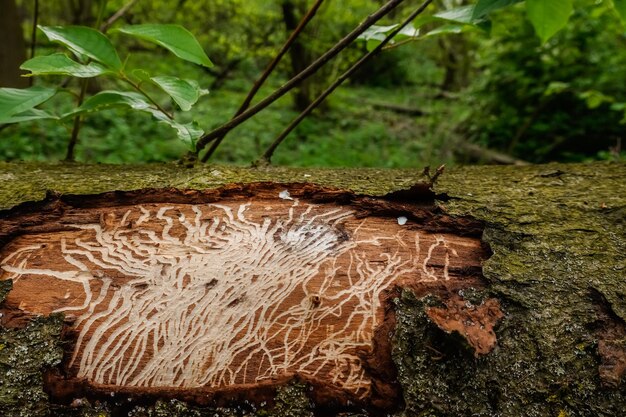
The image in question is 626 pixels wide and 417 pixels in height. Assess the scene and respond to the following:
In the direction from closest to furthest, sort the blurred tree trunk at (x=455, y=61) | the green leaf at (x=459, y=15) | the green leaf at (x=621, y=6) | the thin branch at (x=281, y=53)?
the green leaf at (x=621, y=6), the green leaf at (x=459, y=15), the thin branch at (x=281, y=53), the blurred tree trunk at (x=455, y=61)

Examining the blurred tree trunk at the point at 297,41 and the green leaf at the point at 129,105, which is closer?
the green leaf at the point at 129,105

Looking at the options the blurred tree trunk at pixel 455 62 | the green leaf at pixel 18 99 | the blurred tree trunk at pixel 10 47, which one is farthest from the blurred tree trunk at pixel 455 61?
the green leaf at pixel 18 99

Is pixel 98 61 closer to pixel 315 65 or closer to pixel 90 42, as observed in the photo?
pixel 90 42

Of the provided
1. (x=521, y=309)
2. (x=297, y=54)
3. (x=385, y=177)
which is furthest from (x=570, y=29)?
(x=521, y=309)

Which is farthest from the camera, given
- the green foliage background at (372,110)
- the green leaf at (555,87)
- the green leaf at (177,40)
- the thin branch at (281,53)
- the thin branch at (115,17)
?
the green foliage background at (372,110)

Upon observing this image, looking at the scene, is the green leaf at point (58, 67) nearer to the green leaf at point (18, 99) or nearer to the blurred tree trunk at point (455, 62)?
the green leaf at point (18, 99)

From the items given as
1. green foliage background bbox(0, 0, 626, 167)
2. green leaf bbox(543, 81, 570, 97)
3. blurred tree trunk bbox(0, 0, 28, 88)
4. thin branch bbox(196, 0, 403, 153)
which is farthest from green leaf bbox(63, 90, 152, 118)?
green leaf bbox(543, 81, 570, 97)

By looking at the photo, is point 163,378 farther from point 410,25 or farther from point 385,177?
point 410,25

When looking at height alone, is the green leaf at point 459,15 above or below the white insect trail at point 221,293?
above
